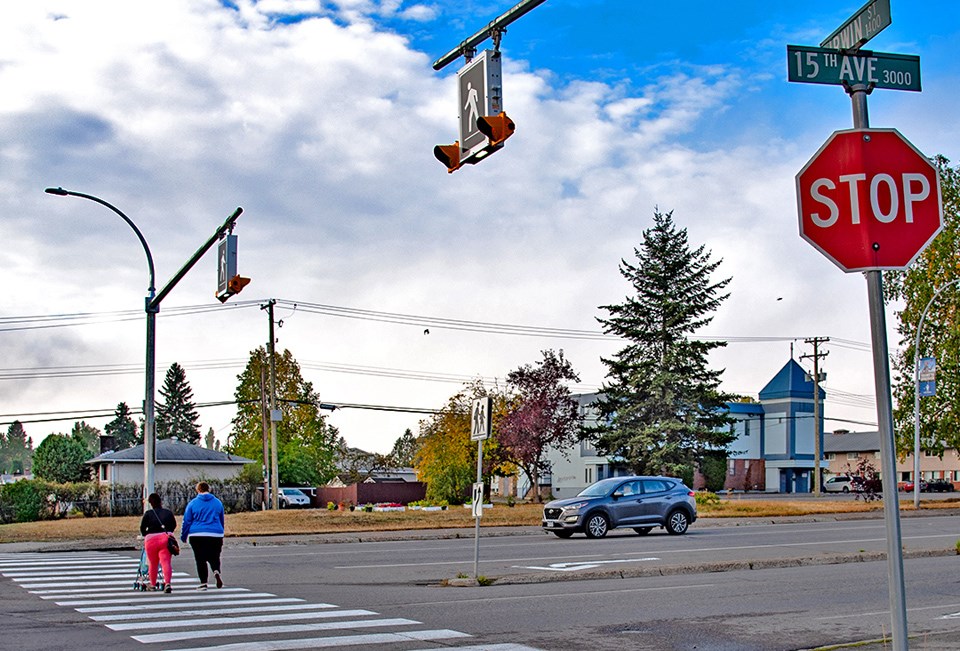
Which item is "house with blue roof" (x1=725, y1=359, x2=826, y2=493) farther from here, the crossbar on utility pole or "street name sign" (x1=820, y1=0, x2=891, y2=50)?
"street name sign" (x1=820, y1=0, x2=891, y2=50)

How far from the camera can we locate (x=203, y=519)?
627 inches

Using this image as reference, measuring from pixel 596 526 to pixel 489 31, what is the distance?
18.8m

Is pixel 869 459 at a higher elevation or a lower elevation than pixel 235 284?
lower

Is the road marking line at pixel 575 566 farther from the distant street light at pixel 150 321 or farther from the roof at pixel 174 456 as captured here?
the roof at pixel 174 456

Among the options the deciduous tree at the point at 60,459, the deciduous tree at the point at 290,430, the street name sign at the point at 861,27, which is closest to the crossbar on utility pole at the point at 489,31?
the street name sign at the point at 861,27

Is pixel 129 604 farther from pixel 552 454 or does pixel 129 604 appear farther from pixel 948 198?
pixel 552 454

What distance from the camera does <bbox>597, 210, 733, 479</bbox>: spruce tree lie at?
51.9 meters

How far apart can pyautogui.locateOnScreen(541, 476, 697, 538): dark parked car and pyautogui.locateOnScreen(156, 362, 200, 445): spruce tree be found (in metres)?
109

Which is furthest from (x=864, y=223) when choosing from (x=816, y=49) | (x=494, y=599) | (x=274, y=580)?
(x=274, y=580)

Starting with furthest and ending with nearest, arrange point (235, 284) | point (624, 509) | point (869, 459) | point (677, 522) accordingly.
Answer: point (869, 459), point (677, 522), point (624, 509), point (235, 284)

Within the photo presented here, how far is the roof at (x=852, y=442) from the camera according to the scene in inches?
4137

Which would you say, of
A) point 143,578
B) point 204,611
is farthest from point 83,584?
point 204,611

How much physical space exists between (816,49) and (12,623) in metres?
11.6

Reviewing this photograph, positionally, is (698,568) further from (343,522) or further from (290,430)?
(290,430)
